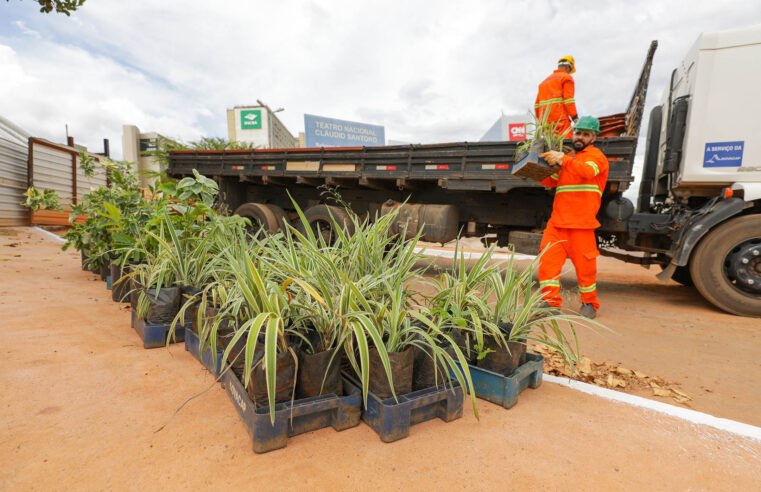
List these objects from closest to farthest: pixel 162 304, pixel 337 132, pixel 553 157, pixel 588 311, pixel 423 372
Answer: pixel 423 372
pixel 162 304
pixel 553 157
pixel 588 311
pixel 337 132

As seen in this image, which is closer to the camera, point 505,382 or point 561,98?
point 505,382

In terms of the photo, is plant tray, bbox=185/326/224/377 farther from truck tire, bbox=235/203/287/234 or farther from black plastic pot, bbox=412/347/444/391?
truck tire, bbox=235/203/287/234

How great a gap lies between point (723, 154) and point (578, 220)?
1736mm

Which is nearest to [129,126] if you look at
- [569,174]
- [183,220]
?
[183,220]

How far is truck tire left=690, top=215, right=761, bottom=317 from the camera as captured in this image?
3.56 meters

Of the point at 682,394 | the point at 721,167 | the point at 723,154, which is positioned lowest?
the point at 682,394

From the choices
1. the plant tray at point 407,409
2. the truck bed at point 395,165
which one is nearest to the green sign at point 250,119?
the truck bed at point 395,165

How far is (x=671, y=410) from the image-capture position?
5.38ft

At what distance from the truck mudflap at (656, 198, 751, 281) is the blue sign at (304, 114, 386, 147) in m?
14.5

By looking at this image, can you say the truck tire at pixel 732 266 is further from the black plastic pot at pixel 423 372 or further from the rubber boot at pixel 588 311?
the black plastic pot at pixel 423 372

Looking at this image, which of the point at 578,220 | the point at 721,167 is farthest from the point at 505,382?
the point at 721,167

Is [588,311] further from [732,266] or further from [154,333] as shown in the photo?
[154,333]

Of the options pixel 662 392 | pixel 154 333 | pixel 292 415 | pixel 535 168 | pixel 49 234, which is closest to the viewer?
pixel 292 415

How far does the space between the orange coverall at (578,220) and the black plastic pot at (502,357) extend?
5.28 ft
